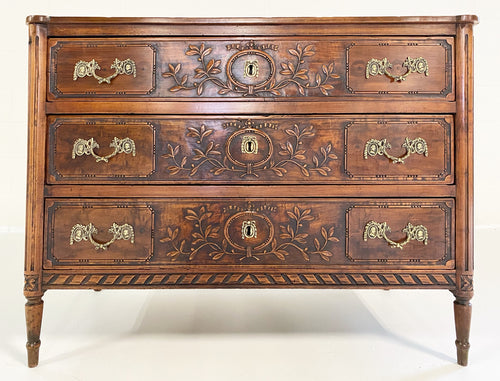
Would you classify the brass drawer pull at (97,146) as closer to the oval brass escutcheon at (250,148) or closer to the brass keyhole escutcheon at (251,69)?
the oval brass escutcheon at (250,148)

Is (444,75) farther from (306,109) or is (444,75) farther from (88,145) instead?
(88,145)

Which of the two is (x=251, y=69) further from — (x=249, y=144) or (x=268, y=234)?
(x=268, y=234)

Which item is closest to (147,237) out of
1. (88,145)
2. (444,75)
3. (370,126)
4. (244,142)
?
(88,145)

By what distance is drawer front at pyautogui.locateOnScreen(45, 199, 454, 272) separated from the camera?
1611 millimetres

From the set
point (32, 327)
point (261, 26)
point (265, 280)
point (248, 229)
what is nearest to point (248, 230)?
point (248, 229)

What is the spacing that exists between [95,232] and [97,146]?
Answer: 327 mm

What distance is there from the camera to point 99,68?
1.61 metres

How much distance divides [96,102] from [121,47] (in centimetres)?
23

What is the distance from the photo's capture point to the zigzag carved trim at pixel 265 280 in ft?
5.28

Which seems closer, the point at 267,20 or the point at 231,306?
the point at 267,20

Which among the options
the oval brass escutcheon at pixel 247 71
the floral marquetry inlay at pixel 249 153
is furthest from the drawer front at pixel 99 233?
the oval brass escutcheon at pixel 247 71

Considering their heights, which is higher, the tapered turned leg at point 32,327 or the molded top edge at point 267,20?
the molded top edge at point 267,20

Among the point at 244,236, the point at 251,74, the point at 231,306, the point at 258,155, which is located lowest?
the point at 231,306

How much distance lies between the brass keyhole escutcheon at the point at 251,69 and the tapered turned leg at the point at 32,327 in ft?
3.84
